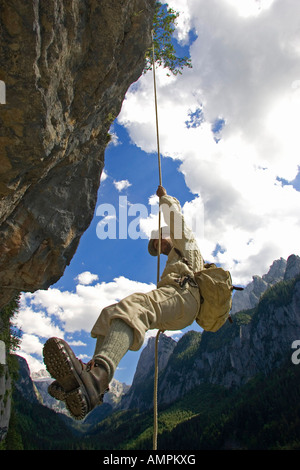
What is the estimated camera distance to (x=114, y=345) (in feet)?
7.86

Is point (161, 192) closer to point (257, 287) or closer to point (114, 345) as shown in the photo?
point (114, 345)

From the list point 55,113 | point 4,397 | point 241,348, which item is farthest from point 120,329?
point 241,348

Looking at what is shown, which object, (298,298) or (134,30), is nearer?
(134,30)

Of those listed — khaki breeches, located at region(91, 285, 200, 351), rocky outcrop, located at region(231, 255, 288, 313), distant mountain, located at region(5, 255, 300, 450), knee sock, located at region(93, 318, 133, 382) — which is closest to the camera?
knee sock, located at region(93, 318, 133, 382)

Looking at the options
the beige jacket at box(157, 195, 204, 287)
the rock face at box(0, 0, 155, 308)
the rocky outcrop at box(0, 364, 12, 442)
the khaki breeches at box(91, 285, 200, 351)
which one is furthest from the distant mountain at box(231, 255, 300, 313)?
the khaki breeches at box(91, 285, 200, 351)

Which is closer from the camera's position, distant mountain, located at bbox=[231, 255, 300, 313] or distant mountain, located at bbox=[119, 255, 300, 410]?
A: distant mountain, located at bbox=[119, 255, 300, 410]

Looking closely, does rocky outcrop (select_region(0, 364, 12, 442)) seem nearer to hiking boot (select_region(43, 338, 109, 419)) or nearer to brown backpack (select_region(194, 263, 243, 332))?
brown backpack (select_region(194, 263, 243, 332))

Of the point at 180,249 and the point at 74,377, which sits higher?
the point at 180,249

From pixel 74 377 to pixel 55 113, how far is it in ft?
13.7

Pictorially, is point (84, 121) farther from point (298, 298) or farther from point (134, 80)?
point (298, 298)

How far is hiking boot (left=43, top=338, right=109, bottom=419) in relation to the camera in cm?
201

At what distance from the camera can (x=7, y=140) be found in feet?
14.5
